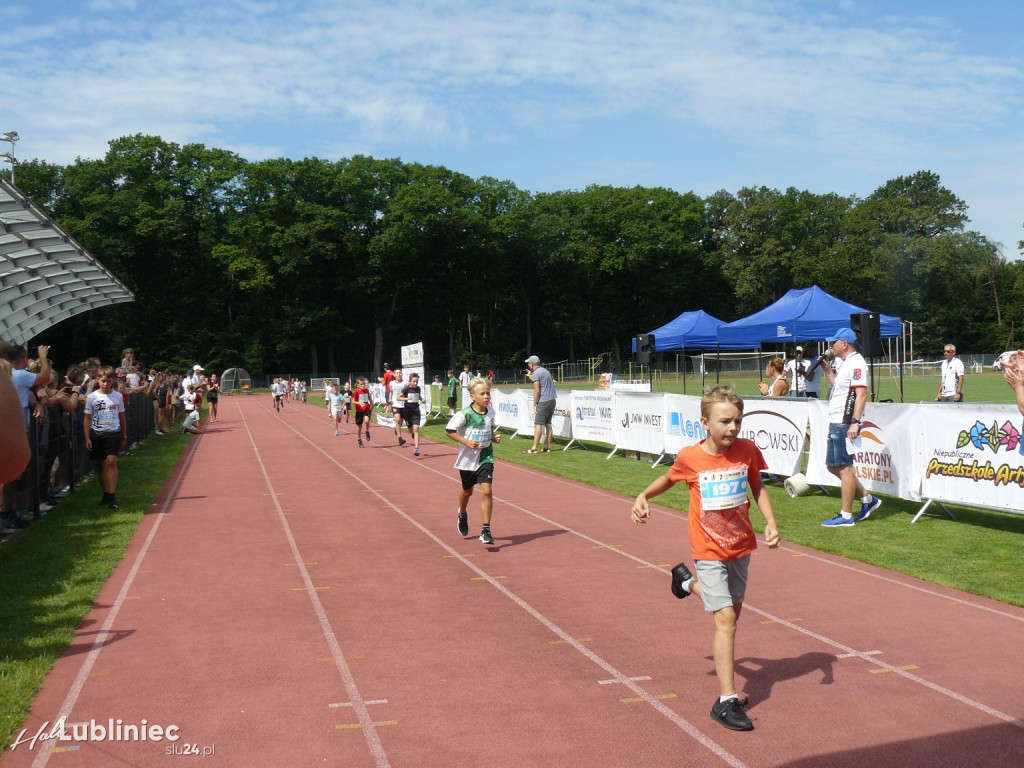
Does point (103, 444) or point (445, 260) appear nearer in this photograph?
point (103, 444)

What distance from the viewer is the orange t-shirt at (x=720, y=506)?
15.5ft

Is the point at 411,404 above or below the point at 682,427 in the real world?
above

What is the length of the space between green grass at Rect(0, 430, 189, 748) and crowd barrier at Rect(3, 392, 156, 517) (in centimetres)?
23

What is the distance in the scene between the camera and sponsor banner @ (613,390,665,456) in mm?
15969

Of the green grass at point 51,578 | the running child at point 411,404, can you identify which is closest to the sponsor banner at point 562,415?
the running child at point 411,404

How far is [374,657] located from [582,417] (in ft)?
45.0

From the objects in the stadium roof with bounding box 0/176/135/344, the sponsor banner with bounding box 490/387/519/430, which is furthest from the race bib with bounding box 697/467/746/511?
the sponsor banner with bounding box 490/387/519/430

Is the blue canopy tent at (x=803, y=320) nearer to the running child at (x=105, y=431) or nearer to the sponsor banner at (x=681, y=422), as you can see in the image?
the sponsor banner at (x=681, y=422)

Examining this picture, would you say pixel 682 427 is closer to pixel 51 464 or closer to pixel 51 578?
pixel 51 464

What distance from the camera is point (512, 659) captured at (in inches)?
228

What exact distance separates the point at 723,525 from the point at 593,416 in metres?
14.1

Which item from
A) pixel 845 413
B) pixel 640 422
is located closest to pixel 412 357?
pixel 640 422

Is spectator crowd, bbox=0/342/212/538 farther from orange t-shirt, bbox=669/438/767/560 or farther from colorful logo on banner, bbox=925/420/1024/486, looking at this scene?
colorful logo on banner, bbox=925/420/1024/486

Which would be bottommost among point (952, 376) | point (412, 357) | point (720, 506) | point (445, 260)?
point (720, 506)
